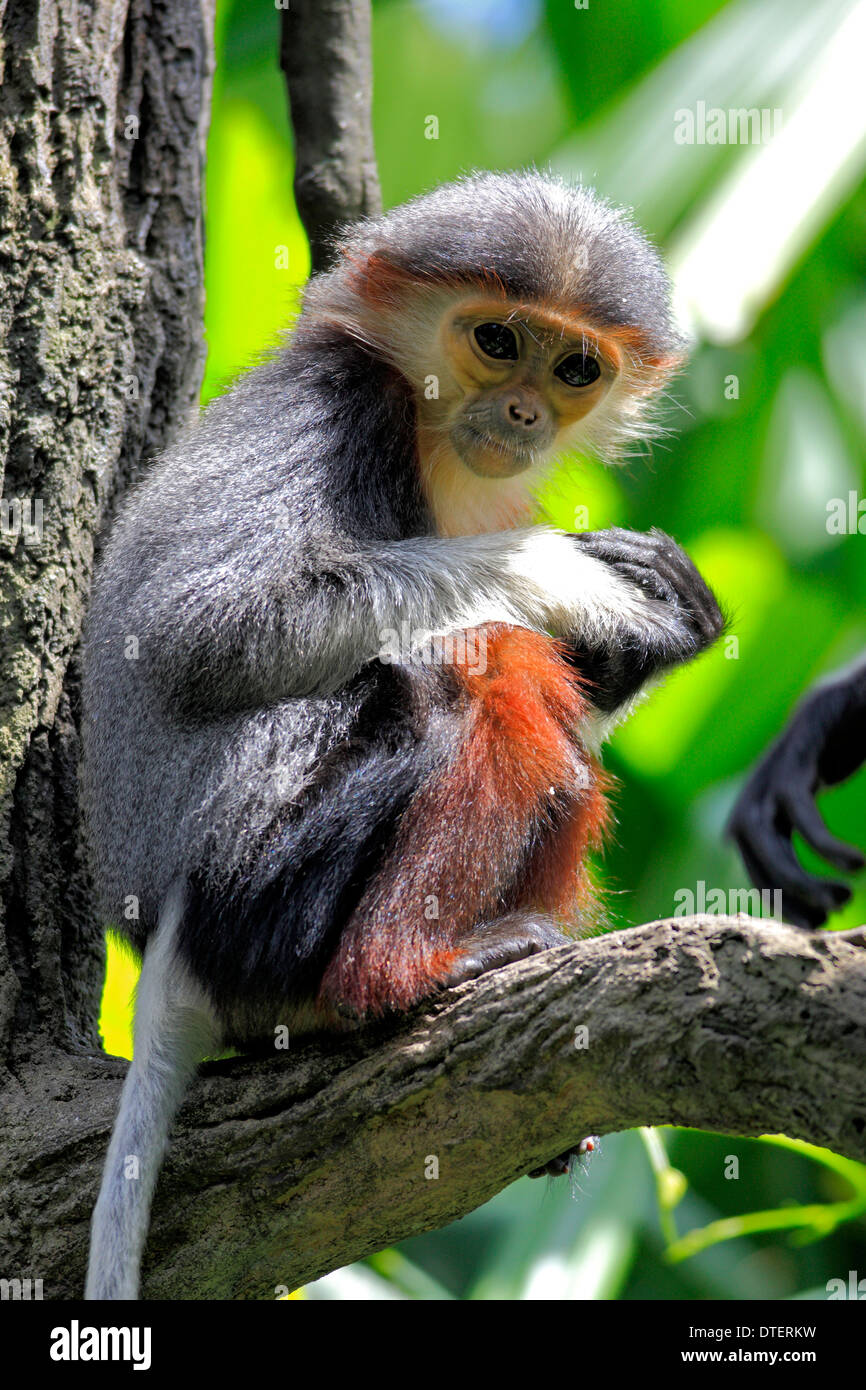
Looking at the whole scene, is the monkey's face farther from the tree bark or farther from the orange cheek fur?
the tree bark

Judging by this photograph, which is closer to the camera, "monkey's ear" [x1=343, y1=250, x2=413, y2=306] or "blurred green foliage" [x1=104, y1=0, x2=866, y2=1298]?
"monkey's ear" [x1=343, y1=250, x2=413, y2=306]

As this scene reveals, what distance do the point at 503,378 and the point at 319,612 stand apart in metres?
1.52

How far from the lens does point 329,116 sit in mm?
5980

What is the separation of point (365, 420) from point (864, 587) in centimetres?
636

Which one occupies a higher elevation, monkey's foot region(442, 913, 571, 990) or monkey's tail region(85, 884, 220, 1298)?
monkey's foot region(442, 913, 571, 990)

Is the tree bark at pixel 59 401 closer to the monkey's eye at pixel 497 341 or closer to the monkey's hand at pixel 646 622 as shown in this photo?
the monkey's eye at pixel 497 341

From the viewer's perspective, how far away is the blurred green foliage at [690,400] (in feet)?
23.4

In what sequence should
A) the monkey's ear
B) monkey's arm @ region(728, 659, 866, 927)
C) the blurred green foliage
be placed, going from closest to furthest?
monkey's arm @ region(728, 659, 866, 927) < the monkey's ear < the blurred green foliage

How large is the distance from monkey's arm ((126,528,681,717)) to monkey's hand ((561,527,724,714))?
3.8 inches

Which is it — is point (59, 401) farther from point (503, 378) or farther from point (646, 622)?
point (646, 622)

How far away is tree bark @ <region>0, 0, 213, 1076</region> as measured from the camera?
462cm

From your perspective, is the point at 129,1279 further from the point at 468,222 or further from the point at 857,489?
the point at 857,489

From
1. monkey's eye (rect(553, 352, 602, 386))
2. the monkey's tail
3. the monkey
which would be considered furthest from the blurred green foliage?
the monkey's tail

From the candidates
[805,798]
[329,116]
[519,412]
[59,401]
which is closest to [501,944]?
[805,798]
